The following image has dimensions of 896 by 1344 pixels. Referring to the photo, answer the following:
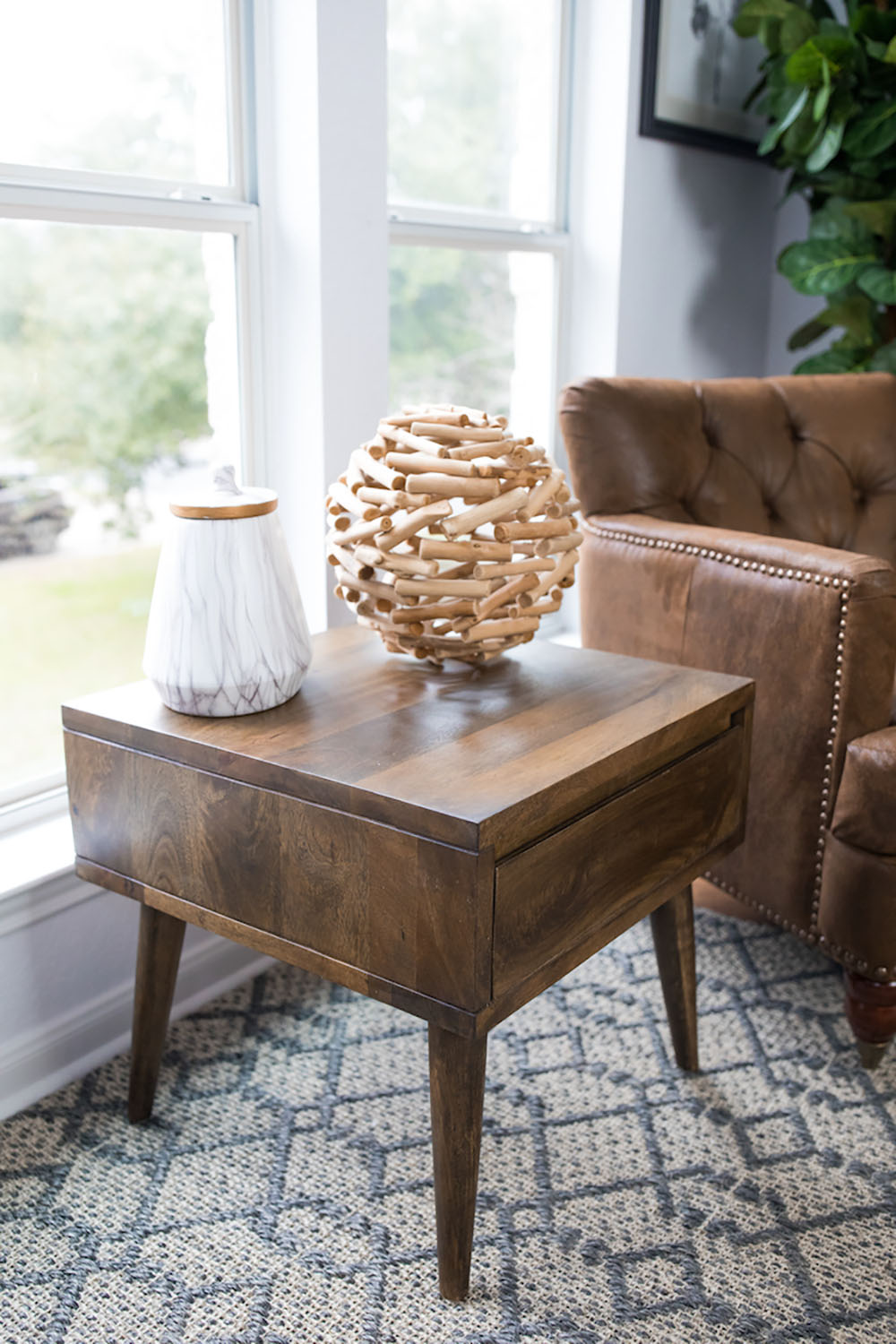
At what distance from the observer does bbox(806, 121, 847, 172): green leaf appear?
2.24 metres

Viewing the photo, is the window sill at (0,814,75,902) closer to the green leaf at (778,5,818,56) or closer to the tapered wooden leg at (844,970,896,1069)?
the tapered wooden leg at (844,970,896,1069)

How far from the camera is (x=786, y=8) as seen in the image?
2.25 metres

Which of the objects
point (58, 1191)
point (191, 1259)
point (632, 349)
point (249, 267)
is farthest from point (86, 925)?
point (632, 349)

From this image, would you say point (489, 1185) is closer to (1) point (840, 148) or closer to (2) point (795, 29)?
(1) point (840, 148)

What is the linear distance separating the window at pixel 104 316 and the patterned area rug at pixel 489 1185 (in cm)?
51

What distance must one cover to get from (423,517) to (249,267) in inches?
29.4

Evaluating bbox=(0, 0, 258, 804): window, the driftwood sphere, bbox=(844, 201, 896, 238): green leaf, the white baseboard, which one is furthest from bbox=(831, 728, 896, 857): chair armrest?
bbox=(844, 201, 896, 238): green leaf

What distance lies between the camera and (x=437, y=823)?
96 cm

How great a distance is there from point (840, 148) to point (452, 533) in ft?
5.26

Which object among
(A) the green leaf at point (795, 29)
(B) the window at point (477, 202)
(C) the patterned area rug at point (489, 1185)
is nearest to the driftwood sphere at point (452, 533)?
(C) the patterned area rug at point (489, 1185)

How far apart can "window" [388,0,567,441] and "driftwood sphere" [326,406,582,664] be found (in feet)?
2.85

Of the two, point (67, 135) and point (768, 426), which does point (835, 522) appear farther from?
point (67, 135)

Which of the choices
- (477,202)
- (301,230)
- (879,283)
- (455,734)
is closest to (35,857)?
(455,734)

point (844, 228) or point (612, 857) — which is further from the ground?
point (844, 228)
